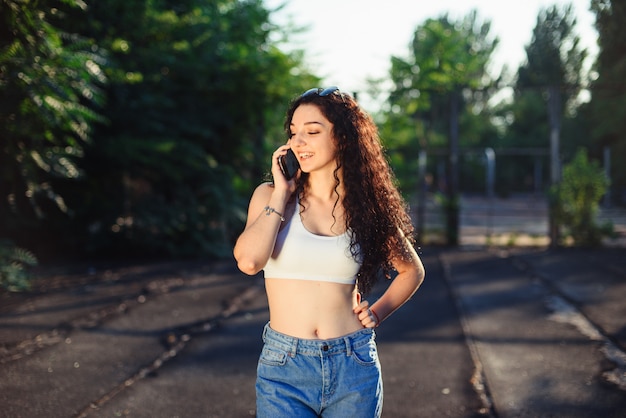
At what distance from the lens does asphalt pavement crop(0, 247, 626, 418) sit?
443 cm

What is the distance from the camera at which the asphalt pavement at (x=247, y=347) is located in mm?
4426

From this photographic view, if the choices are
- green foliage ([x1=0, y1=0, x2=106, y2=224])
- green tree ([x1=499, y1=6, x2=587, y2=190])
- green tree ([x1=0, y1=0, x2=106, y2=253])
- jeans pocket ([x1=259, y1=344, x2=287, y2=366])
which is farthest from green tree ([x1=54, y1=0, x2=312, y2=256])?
jeans pocket ([x1=259, y1=344, x2=287, y2=366])

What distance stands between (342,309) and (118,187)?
966 centimetres

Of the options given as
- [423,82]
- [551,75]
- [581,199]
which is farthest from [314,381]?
[551,75]

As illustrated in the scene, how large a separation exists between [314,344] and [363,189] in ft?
2.05

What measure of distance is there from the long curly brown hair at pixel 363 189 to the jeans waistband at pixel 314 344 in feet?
0.84

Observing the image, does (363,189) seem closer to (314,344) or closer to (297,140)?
(297,140)

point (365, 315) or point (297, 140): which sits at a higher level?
point (297, 140)

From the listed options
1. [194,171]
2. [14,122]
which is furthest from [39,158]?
[194,171]

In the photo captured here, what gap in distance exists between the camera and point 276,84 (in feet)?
40.2

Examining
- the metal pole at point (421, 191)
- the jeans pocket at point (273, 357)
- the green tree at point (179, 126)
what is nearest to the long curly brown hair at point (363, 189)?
the jeans pocket at point (273, 357)

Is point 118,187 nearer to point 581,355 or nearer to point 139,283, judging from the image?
point 139,283

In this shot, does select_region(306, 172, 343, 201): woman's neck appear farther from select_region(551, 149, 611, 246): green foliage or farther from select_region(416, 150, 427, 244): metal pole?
select_region(551, 149, 611, 246): green foliage

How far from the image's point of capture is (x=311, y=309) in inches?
89.7
